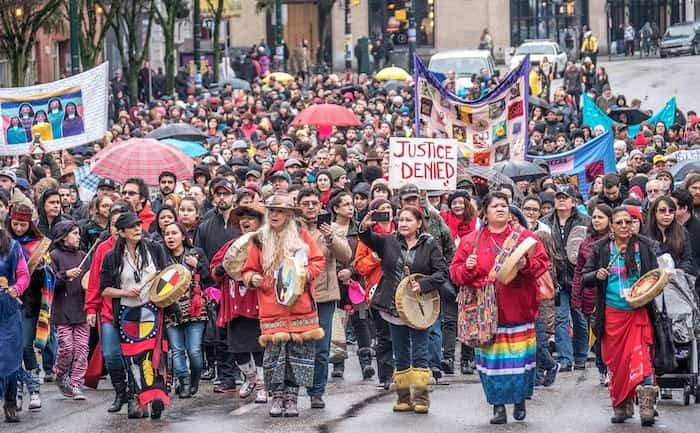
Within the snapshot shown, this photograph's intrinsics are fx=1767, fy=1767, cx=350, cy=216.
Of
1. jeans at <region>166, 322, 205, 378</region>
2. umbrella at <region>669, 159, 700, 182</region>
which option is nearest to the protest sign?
umbrella at <region>669, 159, 700, 182</region>

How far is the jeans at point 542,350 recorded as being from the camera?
1361 cm

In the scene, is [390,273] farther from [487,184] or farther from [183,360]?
[487,184]

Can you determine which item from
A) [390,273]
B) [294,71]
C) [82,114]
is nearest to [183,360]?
[390,273]

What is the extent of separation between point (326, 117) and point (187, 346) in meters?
14.2

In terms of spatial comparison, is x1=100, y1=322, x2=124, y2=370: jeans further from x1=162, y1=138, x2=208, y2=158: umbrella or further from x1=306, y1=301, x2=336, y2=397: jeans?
x1=162, y1=138, x2=208, y2=158: umbrella

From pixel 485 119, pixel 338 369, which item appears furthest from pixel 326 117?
pixel 338 369

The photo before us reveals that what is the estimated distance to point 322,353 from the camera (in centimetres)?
1262

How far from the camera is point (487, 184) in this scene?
1789 cm

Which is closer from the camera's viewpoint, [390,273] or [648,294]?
[648,294]

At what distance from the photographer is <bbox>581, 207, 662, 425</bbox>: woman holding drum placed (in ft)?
38.7

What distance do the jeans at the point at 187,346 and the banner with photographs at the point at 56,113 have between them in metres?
7.13

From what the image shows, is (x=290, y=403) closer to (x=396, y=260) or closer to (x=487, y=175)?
(x=396, y=260)

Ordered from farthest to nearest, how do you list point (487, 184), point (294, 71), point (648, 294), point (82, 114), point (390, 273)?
point (294, 71) < point (82, 114) < point (487, 184) < point (390, 273) < point (648, 294)

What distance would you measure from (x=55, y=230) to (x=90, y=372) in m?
1.15
